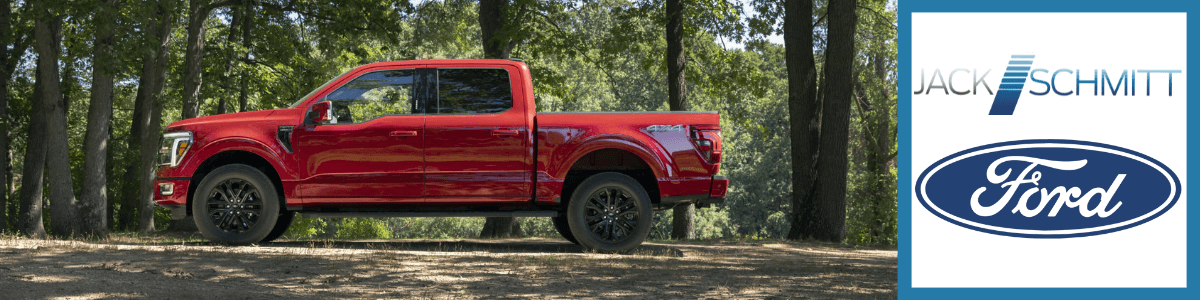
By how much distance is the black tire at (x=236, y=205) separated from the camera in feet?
29.2

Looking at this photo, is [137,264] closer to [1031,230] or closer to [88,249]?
[88,249]

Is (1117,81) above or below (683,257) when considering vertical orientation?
above

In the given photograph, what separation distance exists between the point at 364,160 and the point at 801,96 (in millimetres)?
7865

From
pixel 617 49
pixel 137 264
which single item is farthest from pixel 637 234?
pixel 617 49

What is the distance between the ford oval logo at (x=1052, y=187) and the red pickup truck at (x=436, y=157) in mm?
4912

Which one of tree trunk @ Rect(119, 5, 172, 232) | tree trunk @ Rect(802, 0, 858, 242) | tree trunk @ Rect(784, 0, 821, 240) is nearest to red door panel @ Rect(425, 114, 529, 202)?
tree trunk @ Rect(802, 0, 858, 242)

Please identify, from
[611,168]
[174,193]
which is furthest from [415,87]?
[174,193]

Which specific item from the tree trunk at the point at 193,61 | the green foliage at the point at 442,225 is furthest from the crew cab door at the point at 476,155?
the green foliage at the point at 442,225

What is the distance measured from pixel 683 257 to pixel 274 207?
398cm

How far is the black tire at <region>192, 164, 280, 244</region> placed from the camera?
8.91m

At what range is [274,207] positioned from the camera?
29.5 ft

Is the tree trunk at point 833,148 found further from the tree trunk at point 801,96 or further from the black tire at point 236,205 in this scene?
the black tire at point 236,205

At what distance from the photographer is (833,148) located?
13633 millimetres

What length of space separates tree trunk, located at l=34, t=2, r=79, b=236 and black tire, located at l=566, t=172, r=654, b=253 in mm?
7825
